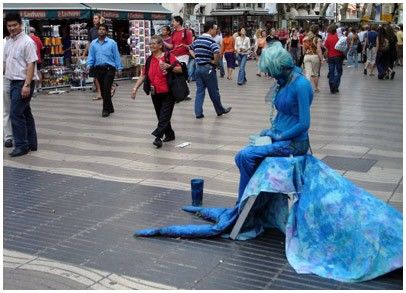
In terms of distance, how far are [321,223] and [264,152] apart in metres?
0.69

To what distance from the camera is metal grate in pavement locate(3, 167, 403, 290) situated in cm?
402

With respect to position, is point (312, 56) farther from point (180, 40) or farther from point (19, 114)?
point (19, 114)

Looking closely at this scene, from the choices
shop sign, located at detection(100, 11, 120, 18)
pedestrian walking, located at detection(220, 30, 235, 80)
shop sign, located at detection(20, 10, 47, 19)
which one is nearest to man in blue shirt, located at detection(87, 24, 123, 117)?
shop sign, located at detection(20, 10, 47, 19)

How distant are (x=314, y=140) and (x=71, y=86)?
30.7ft

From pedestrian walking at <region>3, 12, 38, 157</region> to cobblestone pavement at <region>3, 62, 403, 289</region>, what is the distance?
295 mm

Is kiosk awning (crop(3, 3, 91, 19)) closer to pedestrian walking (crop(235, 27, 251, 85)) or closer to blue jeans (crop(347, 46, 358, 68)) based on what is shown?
pedestrian walking (crop(235, 27, 251, 85))

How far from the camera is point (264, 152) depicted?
4.60 m

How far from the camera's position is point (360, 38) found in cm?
2747

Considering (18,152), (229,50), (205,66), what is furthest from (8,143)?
(229,50)

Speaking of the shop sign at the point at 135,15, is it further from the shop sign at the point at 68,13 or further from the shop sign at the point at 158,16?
the shop sign at the point at 68,13

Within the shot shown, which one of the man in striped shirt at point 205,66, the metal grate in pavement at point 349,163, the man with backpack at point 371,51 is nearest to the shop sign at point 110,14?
the man in striped shirt at point 205,66

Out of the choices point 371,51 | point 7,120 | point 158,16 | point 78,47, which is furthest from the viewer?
point 371,51

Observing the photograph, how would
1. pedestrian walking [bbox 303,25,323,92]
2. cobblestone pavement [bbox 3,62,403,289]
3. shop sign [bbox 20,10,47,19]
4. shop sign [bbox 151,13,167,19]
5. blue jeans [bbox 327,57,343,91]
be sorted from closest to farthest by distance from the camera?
cobblestone pavement [bbox 3,62,403,289], pedestrian walking [bbox 303,25,323,92], blue jeans [bbox 327,57,343,91], shop sign [bbox 20,10,47,19], shop sign [bbox 151,13,167,19]

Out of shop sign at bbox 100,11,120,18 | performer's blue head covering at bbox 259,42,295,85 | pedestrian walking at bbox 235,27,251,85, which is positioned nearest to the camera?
performer's blue head covering at bbox 259,42,295,85
